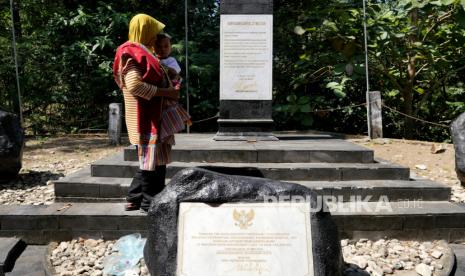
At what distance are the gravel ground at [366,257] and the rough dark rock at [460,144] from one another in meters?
1.68

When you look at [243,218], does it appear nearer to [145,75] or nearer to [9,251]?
[145,75]

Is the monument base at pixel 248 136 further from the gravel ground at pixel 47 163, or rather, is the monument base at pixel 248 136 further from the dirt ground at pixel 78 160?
the gravel ground at pixel 47 163

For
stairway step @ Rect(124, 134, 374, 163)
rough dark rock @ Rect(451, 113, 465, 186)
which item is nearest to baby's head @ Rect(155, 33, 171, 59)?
stairway step @ Rect(124, 134, 374, 163)

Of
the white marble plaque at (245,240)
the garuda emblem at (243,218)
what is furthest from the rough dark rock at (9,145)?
the garuda emblem at (243,218)

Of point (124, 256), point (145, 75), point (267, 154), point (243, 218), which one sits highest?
point (145, 75)

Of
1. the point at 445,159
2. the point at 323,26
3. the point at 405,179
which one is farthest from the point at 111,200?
the point at 323,26

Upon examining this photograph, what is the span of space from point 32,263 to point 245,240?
1857 millimetres

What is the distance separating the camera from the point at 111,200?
4.18 meters

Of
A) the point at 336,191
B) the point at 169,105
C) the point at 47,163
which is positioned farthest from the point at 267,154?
the point at 47,163

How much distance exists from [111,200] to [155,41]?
1696 millimetres

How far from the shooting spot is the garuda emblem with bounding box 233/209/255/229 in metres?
2.53

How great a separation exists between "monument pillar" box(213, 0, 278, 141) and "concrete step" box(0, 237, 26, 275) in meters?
3.01

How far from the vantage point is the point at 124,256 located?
315cm

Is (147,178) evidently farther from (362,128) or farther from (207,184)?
(362,128)
